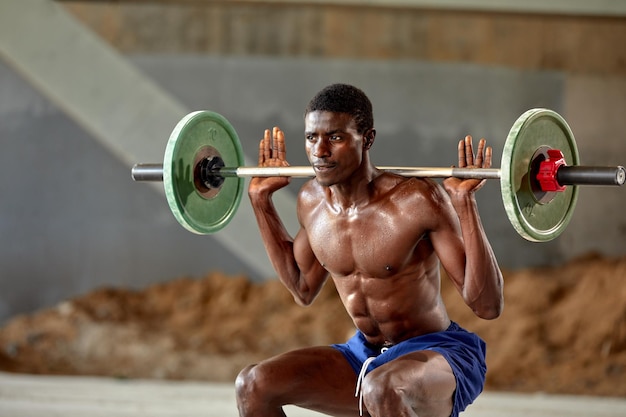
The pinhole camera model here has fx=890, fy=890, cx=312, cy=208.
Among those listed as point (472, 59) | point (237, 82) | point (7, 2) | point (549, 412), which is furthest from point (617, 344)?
point (7, 2)

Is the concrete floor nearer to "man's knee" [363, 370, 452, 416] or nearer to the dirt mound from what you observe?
the dirt mound

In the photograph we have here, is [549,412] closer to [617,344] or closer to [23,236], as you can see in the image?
[617,344]

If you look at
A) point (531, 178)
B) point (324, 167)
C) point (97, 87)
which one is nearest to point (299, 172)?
point (324, 167)

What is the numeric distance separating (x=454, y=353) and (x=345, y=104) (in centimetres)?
86

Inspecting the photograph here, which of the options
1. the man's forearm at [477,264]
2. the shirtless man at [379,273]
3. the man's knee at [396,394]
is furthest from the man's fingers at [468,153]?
the man's knee at [396,394]

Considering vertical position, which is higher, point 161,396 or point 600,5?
point 600,5

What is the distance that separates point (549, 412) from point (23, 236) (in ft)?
14.1

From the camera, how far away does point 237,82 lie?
7051 millimetres

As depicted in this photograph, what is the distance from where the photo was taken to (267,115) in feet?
23.1

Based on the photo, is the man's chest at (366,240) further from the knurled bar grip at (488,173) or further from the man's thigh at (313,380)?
the man's thigh at (313,380)

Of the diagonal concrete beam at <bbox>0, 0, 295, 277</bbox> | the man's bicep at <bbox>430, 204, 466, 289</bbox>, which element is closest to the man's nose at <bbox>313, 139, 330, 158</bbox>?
the man's bicep at <bbox>430, 204, 466, 289</bbox>

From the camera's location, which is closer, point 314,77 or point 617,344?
point 617,344

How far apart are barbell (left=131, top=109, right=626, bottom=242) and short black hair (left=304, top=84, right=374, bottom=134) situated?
0.22 metres

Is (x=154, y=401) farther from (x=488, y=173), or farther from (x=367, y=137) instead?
(x=488, y=173)
